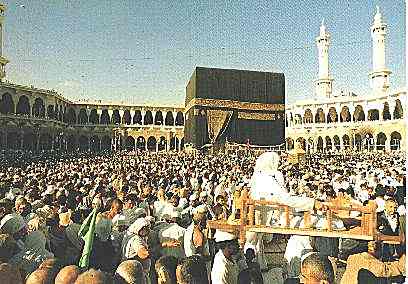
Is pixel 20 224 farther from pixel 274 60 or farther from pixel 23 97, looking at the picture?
pixel 23 97

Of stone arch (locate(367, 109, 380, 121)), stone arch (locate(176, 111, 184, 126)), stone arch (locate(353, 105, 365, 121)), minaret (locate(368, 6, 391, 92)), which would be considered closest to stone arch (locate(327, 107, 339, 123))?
stone arch (locate(353, 105, 365, 121))

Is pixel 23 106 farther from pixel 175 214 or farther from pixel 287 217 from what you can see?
pixel 287 217

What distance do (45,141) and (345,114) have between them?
18912mm

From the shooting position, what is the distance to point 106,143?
1244 inches

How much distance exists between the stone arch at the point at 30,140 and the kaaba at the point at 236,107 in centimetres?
878

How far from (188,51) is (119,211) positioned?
3.68m

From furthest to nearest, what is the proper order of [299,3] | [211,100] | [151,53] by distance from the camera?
[211,100] < [151,53] < [299,3]

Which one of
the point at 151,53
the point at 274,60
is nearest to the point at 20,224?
the point at 151,53

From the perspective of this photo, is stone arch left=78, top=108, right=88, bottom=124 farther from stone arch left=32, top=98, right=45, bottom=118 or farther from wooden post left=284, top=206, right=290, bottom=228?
wooden post left=284, top=206, right=290, bottom=228

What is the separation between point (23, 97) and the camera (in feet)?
79.4

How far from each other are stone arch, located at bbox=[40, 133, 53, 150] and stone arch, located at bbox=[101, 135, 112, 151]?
553 cm

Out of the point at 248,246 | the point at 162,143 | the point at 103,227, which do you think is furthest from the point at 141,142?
the point at 248,246

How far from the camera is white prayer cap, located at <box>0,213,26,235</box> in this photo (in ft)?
10.5

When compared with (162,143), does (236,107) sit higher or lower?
higher
